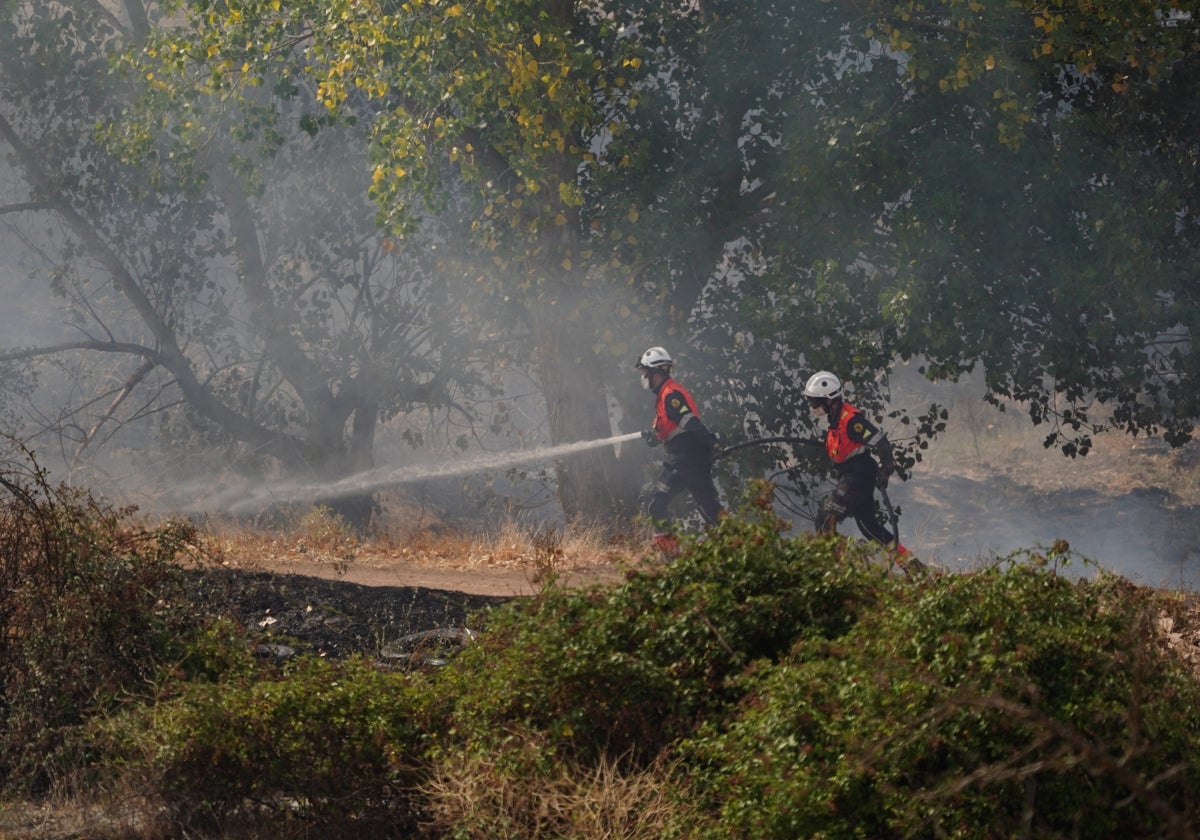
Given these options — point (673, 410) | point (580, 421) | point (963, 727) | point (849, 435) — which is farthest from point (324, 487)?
point (963, 727)

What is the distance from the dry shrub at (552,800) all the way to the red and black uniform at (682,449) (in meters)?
6.98

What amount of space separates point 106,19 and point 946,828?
59.2 ft

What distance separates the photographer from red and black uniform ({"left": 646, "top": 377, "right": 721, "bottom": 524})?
11.9 meters

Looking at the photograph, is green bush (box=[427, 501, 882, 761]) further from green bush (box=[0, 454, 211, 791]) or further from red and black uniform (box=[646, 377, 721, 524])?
red and black uniform (box=[646, 377, 721, 524])

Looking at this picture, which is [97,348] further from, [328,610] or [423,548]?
[328,610]

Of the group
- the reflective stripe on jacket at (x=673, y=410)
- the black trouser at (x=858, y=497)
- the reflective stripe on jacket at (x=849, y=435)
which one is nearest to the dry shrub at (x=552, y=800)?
the black trouser at (x=858, y=497)

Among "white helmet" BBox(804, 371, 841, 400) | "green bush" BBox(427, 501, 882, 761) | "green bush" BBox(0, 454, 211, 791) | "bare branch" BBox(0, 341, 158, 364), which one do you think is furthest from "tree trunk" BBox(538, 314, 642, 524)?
"green bush" BBox(427, 501, 882, 761)

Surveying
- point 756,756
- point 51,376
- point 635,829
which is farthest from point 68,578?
point 51,376

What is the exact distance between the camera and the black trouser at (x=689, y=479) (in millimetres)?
12062

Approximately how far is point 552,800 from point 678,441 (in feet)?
24.3

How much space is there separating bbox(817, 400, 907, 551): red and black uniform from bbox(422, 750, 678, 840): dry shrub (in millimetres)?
6335

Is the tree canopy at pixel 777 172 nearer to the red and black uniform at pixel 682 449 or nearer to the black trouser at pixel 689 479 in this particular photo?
the red and black uniform at pixel 682 449

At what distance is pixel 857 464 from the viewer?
11.1 meters

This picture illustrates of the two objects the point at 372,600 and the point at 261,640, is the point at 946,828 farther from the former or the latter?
the point at 372,600
